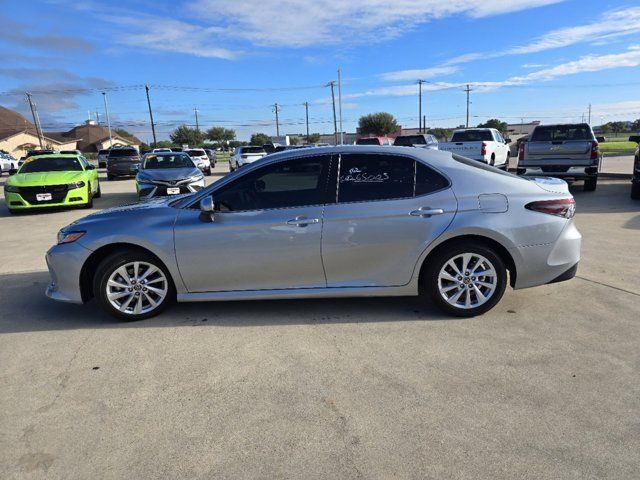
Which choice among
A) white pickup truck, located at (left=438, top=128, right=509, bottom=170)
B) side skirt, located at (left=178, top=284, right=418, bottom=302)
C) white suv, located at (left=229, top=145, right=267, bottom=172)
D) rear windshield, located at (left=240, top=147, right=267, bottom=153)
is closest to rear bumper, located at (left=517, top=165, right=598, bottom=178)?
white pickup truck, located at (left=438, top=128, right=509, bottom=170)

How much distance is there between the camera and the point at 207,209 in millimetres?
4344

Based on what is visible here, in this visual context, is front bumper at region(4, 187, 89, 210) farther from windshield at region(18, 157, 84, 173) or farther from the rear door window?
the rear door window

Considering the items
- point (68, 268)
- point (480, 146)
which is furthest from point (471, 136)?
point (68, 268)

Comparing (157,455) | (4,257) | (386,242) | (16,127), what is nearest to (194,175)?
(4,257)

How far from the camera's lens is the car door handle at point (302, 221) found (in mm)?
4352

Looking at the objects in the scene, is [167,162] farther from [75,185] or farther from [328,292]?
[328,292]

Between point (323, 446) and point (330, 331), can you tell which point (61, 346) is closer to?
point (330, 331)

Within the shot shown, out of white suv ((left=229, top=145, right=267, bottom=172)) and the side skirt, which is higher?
white suv ((left=229, top=145, right=267, bottom=172))

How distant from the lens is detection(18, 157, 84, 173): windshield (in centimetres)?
1344

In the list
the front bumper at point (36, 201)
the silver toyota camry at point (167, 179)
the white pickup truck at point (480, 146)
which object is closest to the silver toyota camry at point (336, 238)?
the silver toyota camry at point (167, 179)

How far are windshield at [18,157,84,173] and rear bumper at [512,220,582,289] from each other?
1276 centimetres

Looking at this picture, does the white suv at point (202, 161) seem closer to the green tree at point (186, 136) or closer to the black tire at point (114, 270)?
the black tire at point (114, 270)

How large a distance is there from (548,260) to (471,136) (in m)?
14.5

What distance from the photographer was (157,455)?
270 centimetres
